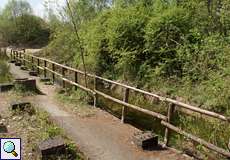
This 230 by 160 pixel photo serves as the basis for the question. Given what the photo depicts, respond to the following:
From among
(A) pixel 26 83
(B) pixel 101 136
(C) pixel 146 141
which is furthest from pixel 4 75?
(C) pixel 146 141

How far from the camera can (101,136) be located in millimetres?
8078

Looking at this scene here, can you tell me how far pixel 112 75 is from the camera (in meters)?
18.2

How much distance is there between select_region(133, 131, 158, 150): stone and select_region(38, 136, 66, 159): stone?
5.21 feet

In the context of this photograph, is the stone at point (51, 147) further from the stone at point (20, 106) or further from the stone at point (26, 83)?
the stone at point (26, 83)

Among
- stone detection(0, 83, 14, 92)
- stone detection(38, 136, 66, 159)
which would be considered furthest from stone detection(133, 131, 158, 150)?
stone detection(0, 83, 14, 92)

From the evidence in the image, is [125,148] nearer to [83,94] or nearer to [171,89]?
[83,94]

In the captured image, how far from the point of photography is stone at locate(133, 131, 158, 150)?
287 inches

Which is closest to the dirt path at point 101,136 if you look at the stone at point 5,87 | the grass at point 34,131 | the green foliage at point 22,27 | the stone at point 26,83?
the grass at point 34,131

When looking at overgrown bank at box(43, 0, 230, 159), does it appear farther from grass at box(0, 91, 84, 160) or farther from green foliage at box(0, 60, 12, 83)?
green foliage at box(0, 60, 12, 83)

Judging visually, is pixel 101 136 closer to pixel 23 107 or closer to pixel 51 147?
pixel 51 147

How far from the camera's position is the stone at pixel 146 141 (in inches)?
287

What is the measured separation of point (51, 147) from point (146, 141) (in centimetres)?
196

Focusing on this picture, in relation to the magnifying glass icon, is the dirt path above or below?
below

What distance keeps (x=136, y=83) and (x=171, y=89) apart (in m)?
2.29
